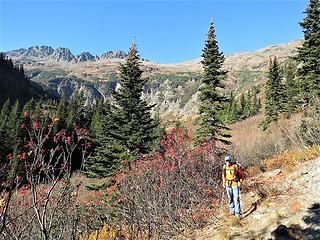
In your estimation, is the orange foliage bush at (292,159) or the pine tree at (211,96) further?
the pine tree at (211,96)

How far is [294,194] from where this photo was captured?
387 inches

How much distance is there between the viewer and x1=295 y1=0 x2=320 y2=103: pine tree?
91.9 feet

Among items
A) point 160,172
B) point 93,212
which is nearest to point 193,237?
point 160,172

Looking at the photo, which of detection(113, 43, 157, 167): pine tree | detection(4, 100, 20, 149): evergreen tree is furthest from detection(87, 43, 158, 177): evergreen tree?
detection(4, 100, 20, 149): evergreen tree

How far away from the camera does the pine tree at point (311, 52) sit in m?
28.0

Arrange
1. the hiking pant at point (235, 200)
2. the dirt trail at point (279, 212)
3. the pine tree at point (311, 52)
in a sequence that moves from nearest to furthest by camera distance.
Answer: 1. the dirt trail at point (279, 212)
2. the hiking pant at point (235, 200)
3. the pine tree at point (311, 52)

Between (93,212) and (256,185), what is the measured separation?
649 centimetres

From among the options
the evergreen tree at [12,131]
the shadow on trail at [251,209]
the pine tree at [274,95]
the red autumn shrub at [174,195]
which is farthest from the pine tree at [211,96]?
the evergreen tree at [12,131]

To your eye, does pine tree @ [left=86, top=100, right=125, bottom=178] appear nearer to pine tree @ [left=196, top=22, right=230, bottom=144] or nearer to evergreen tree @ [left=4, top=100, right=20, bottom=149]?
pine tree @ [left=196, top=22, right=230, bottom=144]

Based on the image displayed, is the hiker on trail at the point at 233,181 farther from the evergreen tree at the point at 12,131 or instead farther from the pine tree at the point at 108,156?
the evergreen tree at the point at 12,131

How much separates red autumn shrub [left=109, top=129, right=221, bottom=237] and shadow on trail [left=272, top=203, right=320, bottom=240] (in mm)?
2857

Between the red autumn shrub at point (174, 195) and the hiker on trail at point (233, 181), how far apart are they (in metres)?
1.28

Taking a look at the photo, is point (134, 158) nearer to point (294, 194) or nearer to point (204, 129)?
point (204, 129)

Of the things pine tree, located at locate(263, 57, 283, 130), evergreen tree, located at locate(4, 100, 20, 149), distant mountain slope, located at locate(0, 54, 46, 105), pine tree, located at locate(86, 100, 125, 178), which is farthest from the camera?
distant mountain slope, located at locate(0, 54, 46, 105)
